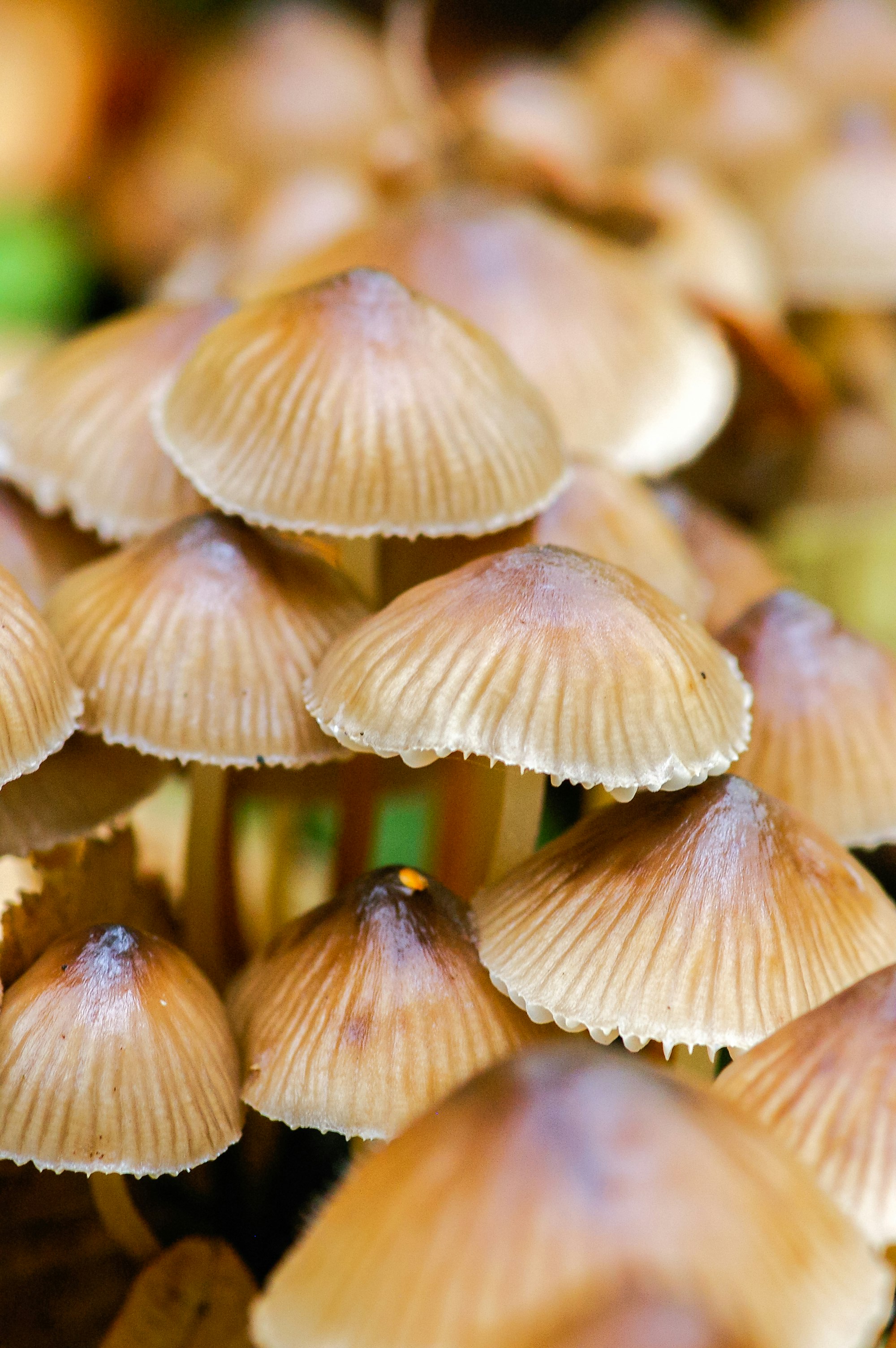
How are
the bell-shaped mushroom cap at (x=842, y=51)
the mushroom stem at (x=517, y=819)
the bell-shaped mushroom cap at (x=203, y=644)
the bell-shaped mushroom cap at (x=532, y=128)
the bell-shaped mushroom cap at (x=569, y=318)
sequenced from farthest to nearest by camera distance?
1. the bell-shaped mushroom cap at (x=842, y=51)
2. the bell-shaped mushroom cap at (x=532, y=128)
3. the bell-shaped mushroom cap at (x=569, y=318)
4. the mushroom stem at (x=517, y=819)
5. the bell-shaped mushroom cap at (x=203, y=644)

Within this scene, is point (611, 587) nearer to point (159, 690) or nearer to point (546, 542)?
point (546, 542)

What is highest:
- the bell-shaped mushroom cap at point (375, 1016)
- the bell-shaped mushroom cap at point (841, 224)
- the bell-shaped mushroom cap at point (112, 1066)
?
the bell-shaped mushroom cap at point (112, 1066)

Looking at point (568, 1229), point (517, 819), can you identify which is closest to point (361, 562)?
point (517, 819)

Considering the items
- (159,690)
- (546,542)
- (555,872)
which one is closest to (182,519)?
(159,690)

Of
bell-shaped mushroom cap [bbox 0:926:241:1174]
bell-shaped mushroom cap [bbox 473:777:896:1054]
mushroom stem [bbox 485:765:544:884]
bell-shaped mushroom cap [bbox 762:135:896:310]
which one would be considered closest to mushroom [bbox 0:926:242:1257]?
bell-shaped mushroom cap [bbox 0:926:241:1174]

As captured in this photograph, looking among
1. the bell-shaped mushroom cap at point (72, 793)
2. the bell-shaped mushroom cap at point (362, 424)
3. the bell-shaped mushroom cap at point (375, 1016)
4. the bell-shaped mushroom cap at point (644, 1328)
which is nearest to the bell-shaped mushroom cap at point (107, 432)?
the bell-shaped mushroom cap at point (362, 424)

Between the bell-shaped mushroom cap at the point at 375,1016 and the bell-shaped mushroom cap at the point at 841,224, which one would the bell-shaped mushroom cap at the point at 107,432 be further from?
the bell-shaped mushroom cap at the point at 841,224

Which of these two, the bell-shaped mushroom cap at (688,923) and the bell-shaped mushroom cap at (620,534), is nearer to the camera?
the bell-shaped mushroom cap at (688,923)
